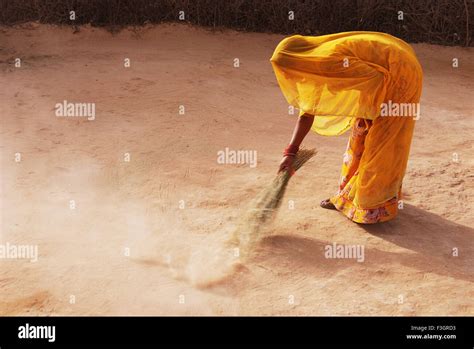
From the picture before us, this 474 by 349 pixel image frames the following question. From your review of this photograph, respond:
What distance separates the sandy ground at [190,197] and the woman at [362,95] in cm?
34

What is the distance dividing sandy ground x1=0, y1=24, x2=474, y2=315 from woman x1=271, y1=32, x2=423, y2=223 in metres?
0.34

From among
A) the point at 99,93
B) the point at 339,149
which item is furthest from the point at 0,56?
the point at 339,149

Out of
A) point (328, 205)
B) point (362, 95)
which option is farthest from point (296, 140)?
point (328, 205)

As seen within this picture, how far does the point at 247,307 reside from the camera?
3885 mm

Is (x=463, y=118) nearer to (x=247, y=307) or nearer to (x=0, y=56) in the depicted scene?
(x=247, y=307)

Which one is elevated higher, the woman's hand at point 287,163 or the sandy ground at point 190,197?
the woman's hand at point 287,163

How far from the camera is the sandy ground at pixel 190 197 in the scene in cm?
400

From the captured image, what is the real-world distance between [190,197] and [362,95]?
153 centimetres

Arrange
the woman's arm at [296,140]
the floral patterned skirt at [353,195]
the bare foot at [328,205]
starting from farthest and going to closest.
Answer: the bare foot at [328,205]
the floral patterned skirt at [353,195]
the woman's arm at [296,140]

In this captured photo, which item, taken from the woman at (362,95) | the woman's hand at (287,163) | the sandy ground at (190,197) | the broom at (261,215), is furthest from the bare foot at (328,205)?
the woman's hand at (287,163)

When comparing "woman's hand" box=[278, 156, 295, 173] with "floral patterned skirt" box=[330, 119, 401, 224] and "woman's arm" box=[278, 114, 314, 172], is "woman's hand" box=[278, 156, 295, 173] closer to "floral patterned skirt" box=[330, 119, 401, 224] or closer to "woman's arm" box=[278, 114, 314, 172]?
"woman's arm" box=[278, 114, 314, 172]

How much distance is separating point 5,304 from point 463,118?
15.4 feet

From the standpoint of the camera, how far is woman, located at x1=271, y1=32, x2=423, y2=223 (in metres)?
4.14

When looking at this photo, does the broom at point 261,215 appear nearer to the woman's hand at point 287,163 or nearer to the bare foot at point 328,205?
the woman's hand at point 287,163
